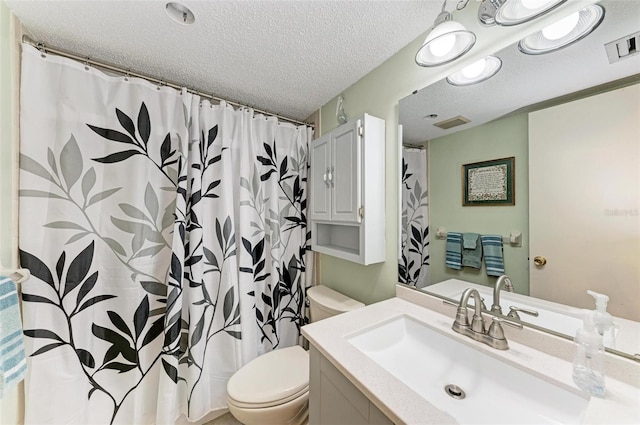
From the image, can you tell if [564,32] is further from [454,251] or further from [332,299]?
[332,299]

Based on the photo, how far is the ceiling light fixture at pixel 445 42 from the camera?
2.62ft

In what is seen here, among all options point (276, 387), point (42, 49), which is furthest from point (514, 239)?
point (42, 49)

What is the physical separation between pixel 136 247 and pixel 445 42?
1.81m

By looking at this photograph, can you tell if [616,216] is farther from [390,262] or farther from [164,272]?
[164,272]

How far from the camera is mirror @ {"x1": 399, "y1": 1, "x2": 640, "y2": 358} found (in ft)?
2.08

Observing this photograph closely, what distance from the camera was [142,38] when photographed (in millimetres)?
1111

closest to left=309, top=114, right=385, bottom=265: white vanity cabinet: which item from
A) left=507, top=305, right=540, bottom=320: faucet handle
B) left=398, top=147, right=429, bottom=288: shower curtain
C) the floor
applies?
left=398, top=147, right=429, bottom=288: shower curtain

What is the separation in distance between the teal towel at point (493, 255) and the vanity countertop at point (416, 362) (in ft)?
0.79

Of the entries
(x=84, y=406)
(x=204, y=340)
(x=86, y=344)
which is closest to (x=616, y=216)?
(x=204, y=340)

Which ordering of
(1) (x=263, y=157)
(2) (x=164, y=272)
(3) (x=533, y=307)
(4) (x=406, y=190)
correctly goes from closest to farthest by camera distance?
1. (3) (x=533, y=307)
2. (4) (x=406, y=190)
3. (2) (x=164, y=272)
4. (1) (x=263, y=157)

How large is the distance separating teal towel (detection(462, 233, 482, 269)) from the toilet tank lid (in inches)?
25.9

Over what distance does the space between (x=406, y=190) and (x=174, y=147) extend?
1414 mm

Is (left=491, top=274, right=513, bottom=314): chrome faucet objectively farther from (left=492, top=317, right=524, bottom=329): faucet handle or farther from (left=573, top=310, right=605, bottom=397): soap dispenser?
(left=573, top=310, right=605, bottom=397): soap dispenser

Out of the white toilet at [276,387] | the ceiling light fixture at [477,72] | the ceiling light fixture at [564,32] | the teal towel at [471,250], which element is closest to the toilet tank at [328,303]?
the white toilet at [276,387]
